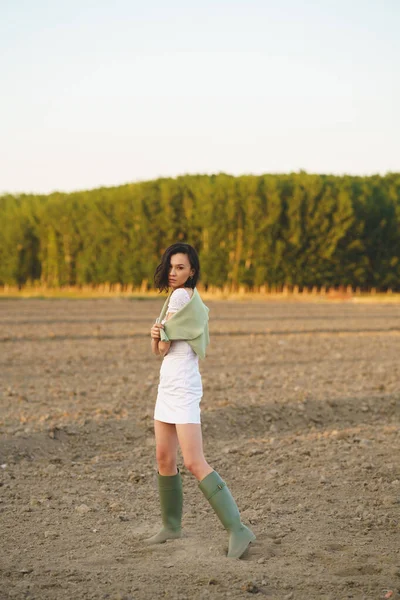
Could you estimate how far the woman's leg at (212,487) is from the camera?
4668mm

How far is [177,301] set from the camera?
4754mm

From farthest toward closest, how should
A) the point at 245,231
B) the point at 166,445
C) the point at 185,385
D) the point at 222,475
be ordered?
the point at 245,231
the point at 222,475
the point at 166,445
the point at 185,385

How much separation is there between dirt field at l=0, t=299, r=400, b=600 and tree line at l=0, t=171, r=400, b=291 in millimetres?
31683

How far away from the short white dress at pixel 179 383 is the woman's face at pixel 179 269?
0.08m

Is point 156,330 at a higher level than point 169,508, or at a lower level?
higher

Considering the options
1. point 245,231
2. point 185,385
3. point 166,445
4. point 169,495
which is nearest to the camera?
point 185,385

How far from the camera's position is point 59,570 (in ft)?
14.6

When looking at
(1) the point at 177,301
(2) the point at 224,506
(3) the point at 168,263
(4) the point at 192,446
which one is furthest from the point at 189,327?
(2) the point at 224,506

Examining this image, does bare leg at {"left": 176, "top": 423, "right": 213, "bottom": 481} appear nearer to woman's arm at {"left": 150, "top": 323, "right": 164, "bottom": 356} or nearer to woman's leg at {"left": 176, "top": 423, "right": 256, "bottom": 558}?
woman's leg at {"left": 176, "top": 423, "right": 256, "bottom": 558}

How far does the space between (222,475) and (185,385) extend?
2325 mm

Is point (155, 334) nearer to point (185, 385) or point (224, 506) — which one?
point (185, 385)

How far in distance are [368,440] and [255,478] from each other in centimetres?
180

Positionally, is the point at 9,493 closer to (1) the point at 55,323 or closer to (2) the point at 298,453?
(2) the point at 298,453

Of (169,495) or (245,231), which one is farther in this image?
(245,231)
